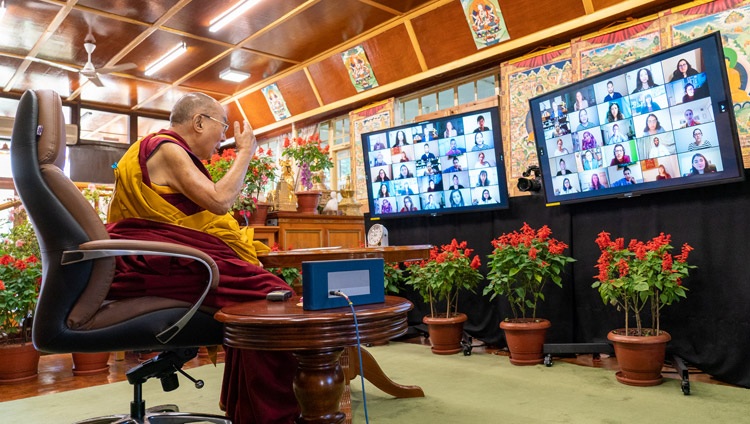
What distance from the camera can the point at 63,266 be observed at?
1.33 m

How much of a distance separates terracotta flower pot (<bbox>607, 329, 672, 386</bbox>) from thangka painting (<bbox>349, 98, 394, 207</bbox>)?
3.74 metres

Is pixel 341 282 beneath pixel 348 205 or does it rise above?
beneath

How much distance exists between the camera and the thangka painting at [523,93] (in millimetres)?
4375

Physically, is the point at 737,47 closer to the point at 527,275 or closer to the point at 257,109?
the point at 527,275

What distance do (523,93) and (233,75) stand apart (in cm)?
414

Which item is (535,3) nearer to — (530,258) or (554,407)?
(530,258)

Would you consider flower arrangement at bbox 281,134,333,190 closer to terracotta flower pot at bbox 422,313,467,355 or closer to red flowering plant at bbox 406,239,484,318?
red flowering plant at bbox 406,239,484,318

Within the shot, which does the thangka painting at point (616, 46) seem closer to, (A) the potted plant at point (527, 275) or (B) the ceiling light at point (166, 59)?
(A) the potted plant at point (527, 275)

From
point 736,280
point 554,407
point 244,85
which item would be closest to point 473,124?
point 736,280

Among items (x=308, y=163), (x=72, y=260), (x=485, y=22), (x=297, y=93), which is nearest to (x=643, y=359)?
(x=72, y=260)

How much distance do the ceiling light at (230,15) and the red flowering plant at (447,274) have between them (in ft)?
10.0

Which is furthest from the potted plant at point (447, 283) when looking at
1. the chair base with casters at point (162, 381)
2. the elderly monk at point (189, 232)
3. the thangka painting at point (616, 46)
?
the chair base with casters at point (162, 381)

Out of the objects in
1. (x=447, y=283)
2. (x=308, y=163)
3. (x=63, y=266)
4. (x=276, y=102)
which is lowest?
(x=447, y=283)

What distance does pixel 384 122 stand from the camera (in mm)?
6023
